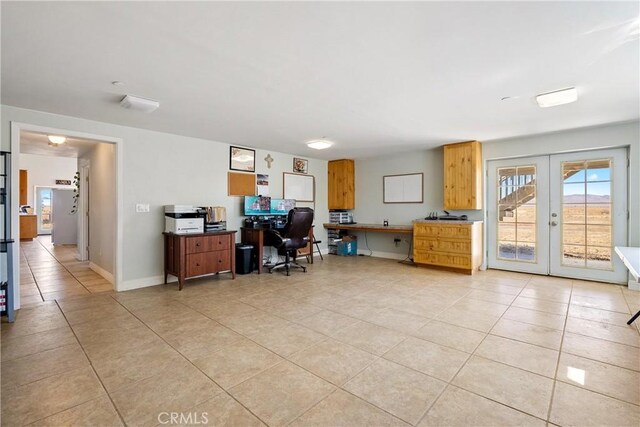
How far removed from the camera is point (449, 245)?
5176 mm

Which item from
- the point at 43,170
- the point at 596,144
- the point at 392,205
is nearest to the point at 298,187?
the point at 392,205

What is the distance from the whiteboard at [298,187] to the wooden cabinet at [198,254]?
79.1 inches

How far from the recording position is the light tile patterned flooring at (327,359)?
1.68 meters

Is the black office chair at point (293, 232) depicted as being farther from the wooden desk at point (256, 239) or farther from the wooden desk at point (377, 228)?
the wooden desk at point (377, 228)

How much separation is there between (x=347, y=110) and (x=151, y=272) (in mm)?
3614

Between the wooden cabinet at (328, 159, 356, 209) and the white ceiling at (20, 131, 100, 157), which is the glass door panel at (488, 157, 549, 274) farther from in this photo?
the white ceiling at (20, 131, 100, 157)

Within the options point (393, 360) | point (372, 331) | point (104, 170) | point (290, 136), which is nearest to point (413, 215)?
point (290, 136)

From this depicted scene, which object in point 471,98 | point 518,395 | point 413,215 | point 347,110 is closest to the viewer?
point 518,395

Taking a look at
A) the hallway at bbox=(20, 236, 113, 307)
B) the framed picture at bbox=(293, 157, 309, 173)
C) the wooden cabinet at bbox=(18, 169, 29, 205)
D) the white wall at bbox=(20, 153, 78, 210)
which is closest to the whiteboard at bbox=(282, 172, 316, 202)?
the framed picture at bbox=(293, 157, 309, 173)

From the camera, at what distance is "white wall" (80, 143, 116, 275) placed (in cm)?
457

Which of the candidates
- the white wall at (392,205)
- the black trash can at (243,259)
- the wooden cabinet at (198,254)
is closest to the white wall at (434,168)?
the white wall at (392,205)

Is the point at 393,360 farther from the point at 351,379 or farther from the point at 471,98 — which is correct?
the point at 471,98

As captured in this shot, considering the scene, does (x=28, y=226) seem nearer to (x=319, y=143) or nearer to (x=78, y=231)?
(x=78, y=231)

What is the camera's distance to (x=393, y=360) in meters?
2.22
